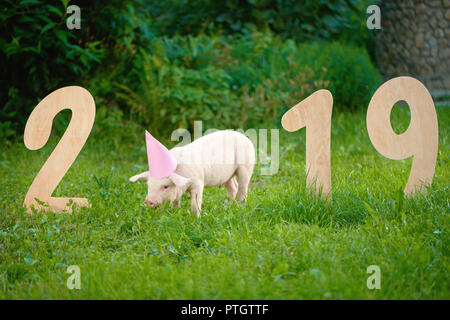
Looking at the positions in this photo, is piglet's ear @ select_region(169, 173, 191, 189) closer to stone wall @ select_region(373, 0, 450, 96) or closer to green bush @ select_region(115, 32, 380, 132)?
green bush @ select_region(115, 32, 380, 132)

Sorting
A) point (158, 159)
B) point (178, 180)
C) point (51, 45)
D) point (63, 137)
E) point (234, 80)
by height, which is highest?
point (51, 45)

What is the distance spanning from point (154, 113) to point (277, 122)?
1.93 m

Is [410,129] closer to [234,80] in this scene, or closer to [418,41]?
[234,80]

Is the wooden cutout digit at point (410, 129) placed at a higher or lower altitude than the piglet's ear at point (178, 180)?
higher

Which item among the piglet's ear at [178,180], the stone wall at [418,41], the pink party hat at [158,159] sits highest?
the stone wall at [418,41]

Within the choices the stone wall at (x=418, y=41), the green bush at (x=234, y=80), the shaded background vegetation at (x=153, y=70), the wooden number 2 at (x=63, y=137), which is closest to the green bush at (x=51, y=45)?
the shaded background vegetation at (x=153, y=70)

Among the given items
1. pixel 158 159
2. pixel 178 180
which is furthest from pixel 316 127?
pixel 158 159

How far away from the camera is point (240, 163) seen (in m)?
4.37

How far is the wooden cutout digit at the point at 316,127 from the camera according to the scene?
157 inches

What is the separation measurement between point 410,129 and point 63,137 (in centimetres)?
315

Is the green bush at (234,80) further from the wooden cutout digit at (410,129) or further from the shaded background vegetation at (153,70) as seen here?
the wooden cutout digit at (410,129)

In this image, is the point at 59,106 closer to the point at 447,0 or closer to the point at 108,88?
the point at 108,88

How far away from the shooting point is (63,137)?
4.43m

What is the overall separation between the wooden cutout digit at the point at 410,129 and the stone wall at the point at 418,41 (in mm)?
5327
